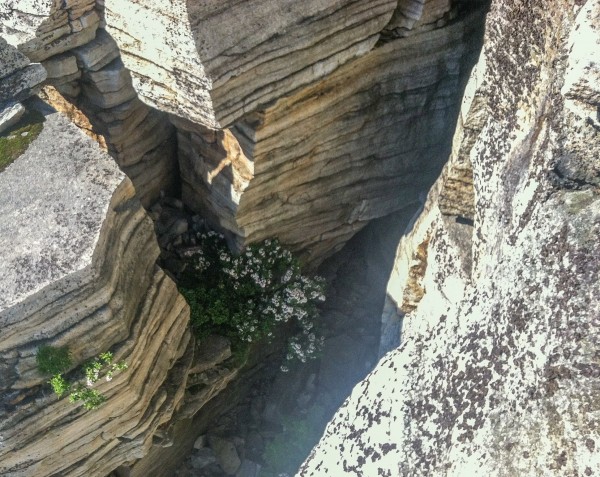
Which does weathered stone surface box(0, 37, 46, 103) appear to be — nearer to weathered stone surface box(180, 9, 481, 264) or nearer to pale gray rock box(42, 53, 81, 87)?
pale gray rock box(42, 53, 81, 87)

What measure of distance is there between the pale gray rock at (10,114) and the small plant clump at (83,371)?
8.11ft

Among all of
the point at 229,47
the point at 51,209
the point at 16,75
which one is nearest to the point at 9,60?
the point at 16,75

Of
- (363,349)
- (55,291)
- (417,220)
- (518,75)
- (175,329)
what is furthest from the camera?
(363,349)

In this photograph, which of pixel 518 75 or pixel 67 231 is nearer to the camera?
pixel 518 75

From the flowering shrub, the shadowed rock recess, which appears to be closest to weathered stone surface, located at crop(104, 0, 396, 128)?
the shadowed rock recess

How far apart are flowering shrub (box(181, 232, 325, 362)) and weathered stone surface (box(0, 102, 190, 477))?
1.62 metres

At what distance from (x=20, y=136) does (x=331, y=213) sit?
4651 mm

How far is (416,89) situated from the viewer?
1020 centimetres

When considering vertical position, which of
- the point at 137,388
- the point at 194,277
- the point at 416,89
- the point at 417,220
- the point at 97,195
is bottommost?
the point at 137,388

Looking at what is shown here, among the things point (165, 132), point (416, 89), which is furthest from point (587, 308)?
point (165, 132)

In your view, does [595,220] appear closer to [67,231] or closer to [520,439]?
[520,439]

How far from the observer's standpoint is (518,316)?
16.8ft

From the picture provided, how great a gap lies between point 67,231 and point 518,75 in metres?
4.22

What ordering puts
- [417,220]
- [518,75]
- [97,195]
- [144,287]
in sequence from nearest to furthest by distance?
[518,75] → [97,195] → [144,287] → [417,220]
